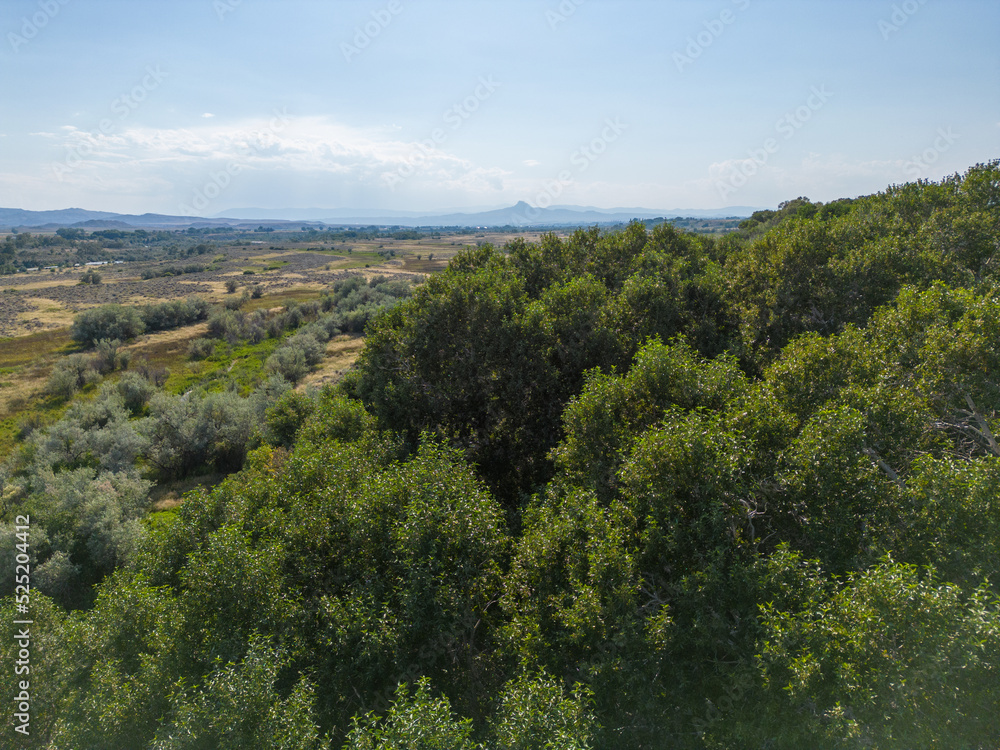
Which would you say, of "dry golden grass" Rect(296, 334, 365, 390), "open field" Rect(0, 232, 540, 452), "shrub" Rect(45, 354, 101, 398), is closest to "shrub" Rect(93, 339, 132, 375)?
"shrub" Rect(45, 354, 101, 398)

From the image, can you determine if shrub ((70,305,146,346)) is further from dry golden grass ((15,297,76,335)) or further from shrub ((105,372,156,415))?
shrub ((105,372,156,415))

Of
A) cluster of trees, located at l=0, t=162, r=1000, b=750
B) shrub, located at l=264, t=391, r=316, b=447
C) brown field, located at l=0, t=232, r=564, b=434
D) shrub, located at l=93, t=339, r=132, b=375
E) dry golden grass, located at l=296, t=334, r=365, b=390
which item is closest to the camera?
cluster of trees, located at l=0, t=162, r=1000, b=750

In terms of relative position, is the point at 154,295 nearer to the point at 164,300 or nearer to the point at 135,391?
the point at 164,300

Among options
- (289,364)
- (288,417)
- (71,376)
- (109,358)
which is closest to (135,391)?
(71,376)

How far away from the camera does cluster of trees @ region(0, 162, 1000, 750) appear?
770 centimetres

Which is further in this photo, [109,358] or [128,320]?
[128,320]

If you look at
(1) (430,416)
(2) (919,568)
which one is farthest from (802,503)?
(1) (430,416)

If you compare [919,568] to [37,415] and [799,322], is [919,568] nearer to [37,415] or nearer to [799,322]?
[799,322]

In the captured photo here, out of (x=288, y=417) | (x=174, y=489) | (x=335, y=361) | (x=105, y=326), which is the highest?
(x=105, y=326)

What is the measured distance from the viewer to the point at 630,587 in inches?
367

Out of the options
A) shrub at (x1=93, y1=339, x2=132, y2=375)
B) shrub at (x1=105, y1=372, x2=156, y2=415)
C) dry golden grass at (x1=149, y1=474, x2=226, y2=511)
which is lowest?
dry golden grass at (x1=149, y1=474, x2=226, y2=511)

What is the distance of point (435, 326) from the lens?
19531 mm

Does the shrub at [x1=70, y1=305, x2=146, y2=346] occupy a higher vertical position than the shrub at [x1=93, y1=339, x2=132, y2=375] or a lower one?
higher

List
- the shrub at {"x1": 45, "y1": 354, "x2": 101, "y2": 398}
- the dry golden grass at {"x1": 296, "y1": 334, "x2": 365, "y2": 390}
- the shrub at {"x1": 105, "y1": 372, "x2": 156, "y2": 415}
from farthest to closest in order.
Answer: the dry golden grass at {"x1": 296, "y1": 334, "x2": 365, "y2": 390} < the shrub at {"x1": 45, "y1": 354, "x2": 101, "y2": 398} < the shrub at {"x1": 105, "y1": 372, "x2": 156, "y2": 415}
